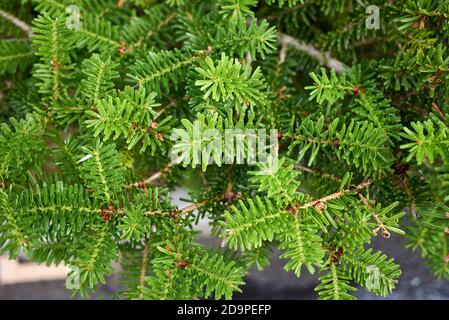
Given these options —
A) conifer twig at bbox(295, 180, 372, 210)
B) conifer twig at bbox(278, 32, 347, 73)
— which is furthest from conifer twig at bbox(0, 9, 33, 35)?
conifer twig at bbox(295, 180, 372, 210)

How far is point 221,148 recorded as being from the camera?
46 cm

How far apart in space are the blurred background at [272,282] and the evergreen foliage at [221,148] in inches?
9.7

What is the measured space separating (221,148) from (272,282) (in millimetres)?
586

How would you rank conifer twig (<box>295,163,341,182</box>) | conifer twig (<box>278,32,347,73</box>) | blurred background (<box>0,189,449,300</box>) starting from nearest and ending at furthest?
1. conifer twig (<box>295,163,341,182</box>)
2. conifer twig (<box>278,32,347,73</box>)
3. blurred background (<box>0,189,449,300</box>)

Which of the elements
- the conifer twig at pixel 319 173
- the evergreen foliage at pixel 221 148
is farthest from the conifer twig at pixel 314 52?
the conifer twig at pixel 319 173

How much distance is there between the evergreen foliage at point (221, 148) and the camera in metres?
0.46

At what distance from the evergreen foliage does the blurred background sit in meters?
0.25

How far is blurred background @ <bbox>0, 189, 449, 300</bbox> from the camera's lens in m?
0.89

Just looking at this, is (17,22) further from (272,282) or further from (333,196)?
(272,282)

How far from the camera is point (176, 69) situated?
1.83ft

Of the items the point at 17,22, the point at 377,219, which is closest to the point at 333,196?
the point at 377,219

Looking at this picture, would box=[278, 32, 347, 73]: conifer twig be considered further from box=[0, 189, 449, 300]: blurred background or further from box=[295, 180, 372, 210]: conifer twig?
box=[0, 189, 449, 300]: blurred background

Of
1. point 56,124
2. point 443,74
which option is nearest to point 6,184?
point 56,124

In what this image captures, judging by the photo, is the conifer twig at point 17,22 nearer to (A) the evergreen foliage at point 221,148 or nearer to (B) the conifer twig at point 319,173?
(A) the evergreen foliage at point 221,148
